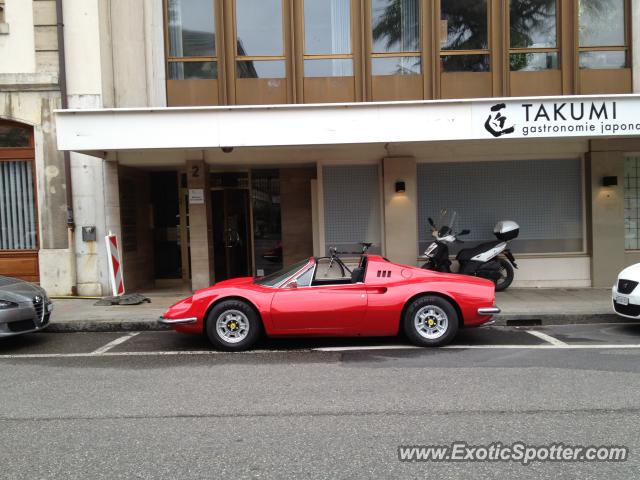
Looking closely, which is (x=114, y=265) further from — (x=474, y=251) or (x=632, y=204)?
(x=632, y=204)

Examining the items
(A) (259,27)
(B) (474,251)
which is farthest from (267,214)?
(B) (474,251)

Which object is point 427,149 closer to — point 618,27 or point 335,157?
point 335,157

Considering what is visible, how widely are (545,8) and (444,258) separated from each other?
5979 millimetres

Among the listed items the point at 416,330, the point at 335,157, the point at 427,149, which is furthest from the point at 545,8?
the point at 416,330

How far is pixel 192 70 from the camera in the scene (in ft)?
38.0

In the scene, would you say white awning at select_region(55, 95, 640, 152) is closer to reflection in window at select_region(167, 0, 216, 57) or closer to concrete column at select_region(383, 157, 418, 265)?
concrete column at select_region(383, 157, 418, 265)

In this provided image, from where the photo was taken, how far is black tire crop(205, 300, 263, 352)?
6.78m

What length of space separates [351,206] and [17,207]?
24.5 ft

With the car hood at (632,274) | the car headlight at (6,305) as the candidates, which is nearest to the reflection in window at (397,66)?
the car hood at (632,274)

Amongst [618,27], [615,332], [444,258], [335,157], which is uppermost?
[618,27]

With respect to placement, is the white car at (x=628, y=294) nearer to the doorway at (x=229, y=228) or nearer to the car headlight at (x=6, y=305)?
the doorway at (x=229, y=228)

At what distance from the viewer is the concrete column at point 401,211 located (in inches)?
454

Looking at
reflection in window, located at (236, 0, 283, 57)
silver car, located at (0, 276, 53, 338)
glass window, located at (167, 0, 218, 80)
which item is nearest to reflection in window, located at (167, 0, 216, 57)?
glass window, located at (167, 0, 218, 80)

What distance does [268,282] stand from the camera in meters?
7.14
